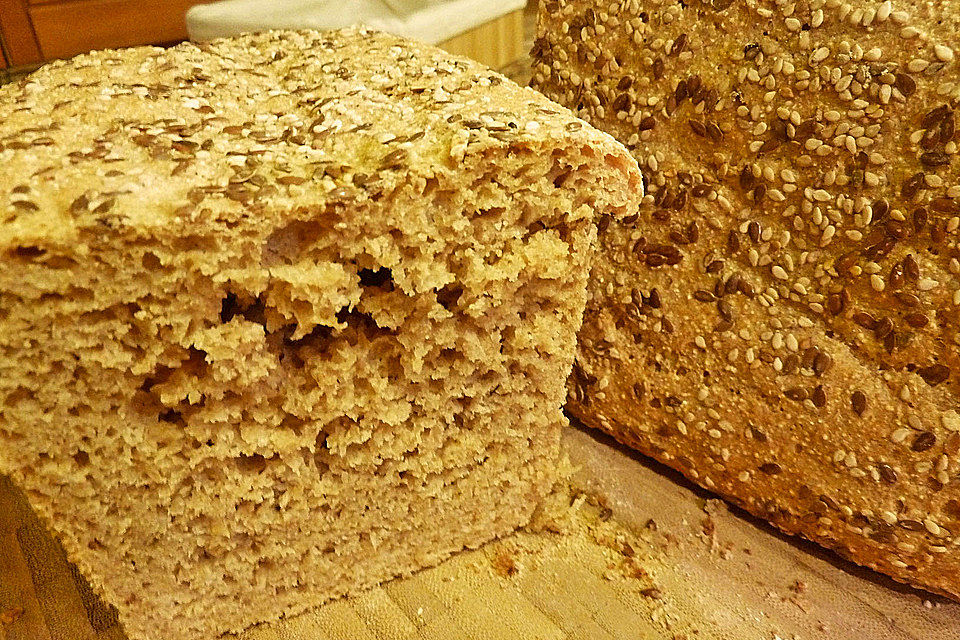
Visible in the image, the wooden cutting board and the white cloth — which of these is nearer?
the wooden cutting board

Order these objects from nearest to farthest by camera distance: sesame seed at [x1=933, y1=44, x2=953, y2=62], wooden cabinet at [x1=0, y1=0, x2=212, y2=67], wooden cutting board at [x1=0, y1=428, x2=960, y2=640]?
sesame seed at [x1=933, y1=44, x2=953, y2=62] < wooden cutting board at [x1=0, y1=428, x2=960, y2=640] < wooden cabinet at [x1=0, y1=0, x2=212, y2=67]

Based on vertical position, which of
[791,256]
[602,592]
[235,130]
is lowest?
[602,592]

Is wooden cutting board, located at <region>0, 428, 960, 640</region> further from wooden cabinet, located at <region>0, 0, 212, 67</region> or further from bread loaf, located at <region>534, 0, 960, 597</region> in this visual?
wooden cabinet, located at <region>0, 0, 212, 67</region>

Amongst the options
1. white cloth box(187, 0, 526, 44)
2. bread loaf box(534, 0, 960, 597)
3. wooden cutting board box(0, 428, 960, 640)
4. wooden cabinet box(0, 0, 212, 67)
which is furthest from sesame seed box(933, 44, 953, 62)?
wooden cabinet box(0, 0, 212, 67)

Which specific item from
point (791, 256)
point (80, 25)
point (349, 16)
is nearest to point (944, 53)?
point (791, 256)

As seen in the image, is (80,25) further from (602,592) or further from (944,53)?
(944,53)
